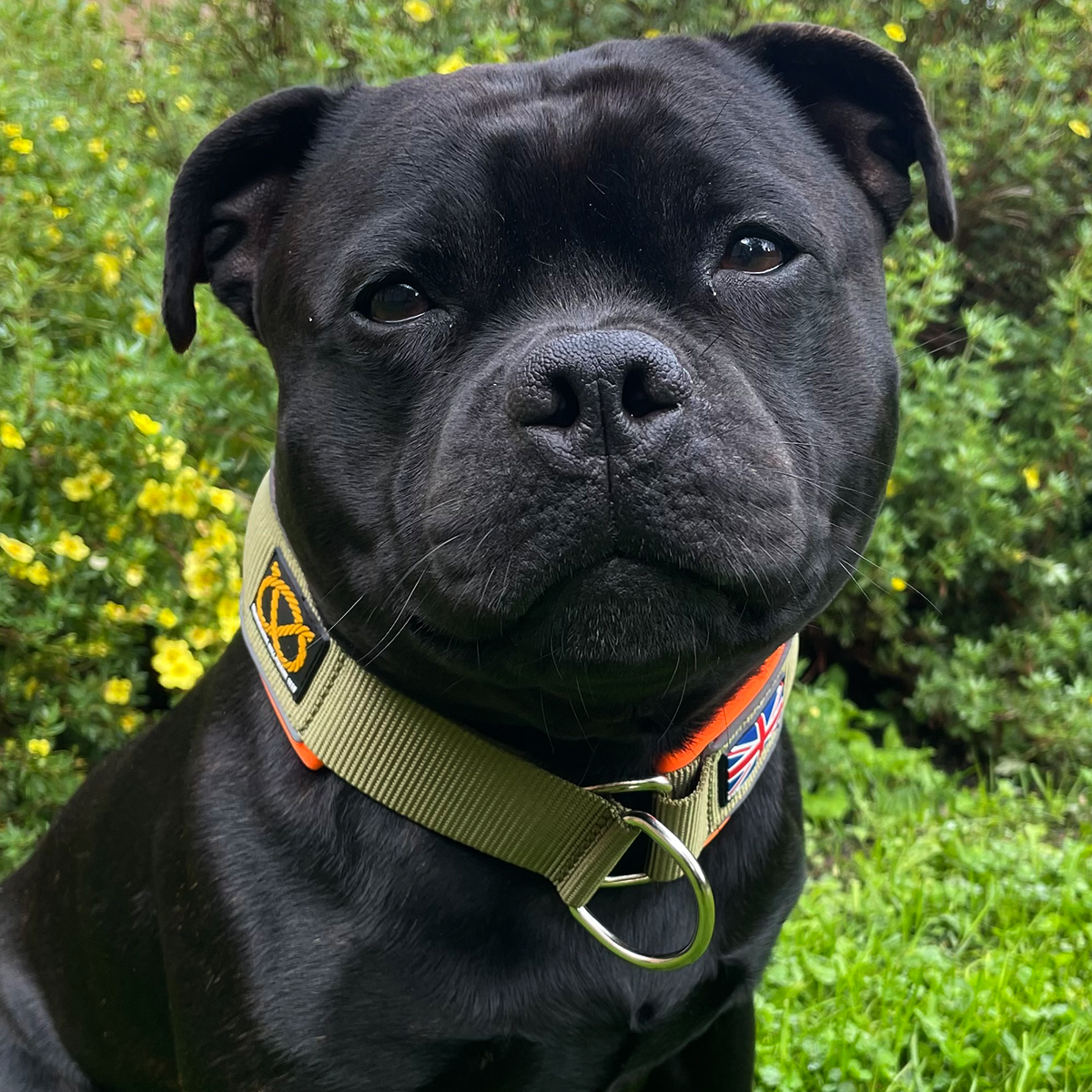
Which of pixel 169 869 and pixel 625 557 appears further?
pixel 169 869

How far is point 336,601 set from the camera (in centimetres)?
157

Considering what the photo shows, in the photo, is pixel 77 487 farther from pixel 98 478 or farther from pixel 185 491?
pixel 185 491

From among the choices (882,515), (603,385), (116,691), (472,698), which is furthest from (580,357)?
(882,515)

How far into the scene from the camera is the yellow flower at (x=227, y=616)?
266 centimetres

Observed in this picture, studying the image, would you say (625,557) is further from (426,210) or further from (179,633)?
(179,633)

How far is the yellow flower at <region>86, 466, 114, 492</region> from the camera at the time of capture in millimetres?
2561

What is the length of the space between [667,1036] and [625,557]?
815mm

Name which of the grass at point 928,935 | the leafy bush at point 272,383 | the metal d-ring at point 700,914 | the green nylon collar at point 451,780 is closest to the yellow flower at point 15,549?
the leafy bush at point 272,383

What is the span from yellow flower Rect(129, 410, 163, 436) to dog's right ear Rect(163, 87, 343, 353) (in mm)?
603

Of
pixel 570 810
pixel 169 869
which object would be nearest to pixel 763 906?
pixel 570 810

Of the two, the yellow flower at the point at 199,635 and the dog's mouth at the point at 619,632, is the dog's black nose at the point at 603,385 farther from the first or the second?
the yellow flower at the point at 199,635

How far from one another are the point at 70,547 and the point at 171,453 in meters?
0.29

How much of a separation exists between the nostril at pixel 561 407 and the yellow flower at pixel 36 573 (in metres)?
1.60

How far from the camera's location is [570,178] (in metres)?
1.44
